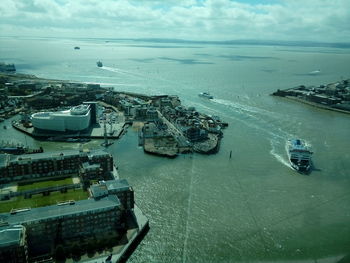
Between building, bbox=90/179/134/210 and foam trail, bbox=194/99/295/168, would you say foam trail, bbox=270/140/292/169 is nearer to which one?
foam trail, bbox=194/99/295/168

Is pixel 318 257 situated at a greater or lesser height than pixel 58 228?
lesser

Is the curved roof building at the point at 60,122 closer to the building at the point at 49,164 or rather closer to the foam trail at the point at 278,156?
the building at the point at 49,164

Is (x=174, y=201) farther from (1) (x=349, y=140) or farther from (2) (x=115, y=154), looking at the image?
(1) (x=349, y=140)

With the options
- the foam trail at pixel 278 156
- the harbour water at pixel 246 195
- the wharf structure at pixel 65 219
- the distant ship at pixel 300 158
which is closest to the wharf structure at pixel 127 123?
the harbour water at pixel 246 195

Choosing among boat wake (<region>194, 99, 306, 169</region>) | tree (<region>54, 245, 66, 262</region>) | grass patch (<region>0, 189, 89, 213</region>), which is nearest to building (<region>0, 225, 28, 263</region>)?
tree (<region>54, 245, 66, 262</region>)

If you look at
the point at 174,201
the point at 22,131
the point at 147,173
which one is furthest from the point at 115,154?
the point at 22,131
